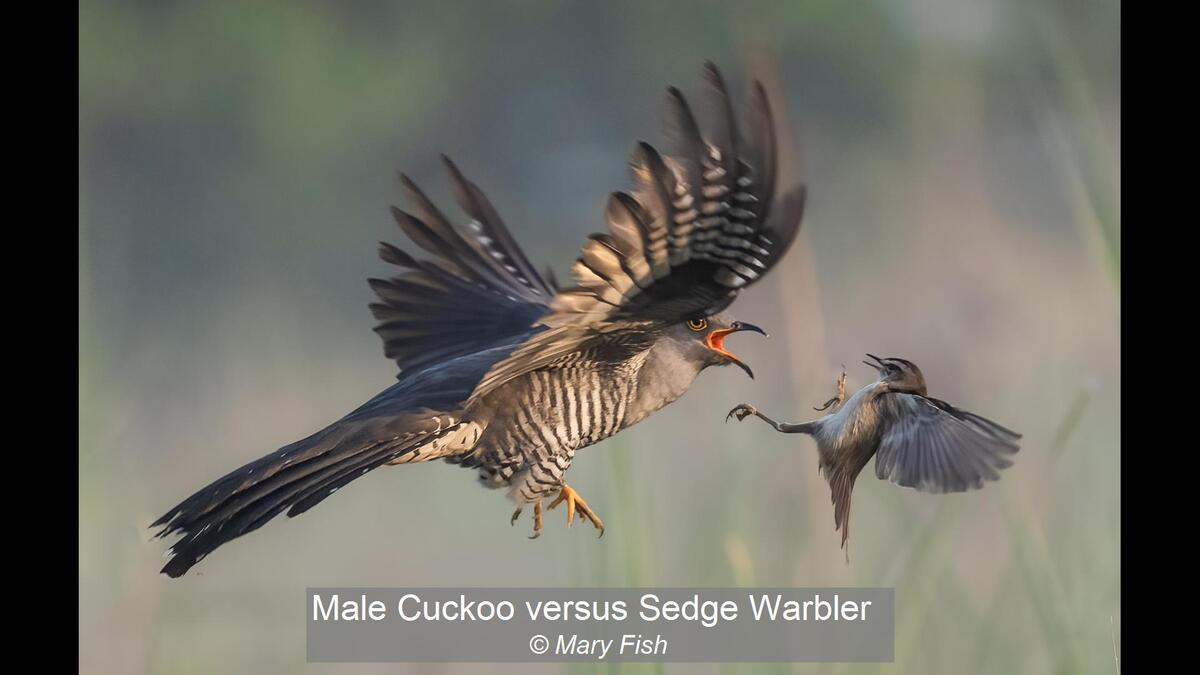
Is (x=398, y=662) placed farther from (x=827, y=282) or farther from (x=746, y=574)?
(x=827, y=282)

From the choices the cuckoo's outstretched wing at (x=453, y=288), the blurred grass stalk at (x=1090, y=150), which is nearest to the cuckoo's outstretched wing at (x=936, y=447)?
the blurred grass stalk at (x=1090, y=150)

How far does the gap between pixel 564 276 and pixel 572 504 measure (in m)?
1.90

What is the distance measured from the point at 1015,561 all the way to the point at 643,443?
89 centimetres

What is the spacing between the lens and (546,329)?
2.26 metres

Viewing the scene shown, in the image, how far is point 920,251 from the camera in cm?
397

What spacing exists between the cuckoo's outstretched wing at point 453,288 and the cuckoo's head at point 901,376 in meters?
0.82

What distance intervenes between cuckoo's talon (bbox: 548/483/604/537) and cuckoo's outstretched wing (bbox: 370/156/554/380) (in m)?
0.38

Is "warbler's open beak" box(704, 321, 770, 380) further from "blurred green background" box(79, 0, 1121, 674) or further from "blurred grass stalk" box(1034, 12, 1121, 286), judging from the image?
"blurred grass stalk" box(1034, 12, 1121, 286)

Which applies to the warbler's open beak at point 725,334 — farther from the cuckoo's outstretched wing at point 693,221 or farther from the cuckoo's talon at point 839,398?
the cuckoo's outstretched wing at point 693,221

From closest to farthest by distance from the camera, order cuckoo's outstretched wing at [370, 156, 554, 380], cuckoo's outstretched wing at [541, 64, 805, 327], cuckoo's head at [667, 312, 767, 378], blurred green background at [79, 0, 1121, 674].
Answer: cuckoo's outstretched wing at [541, 64, 805, 327], blurred green background at [79, 0, 1121, 674], cuckoo's head at [667, 312, 767, 378], cuckoo's outstretched wing at [370, 156, 554, 380]

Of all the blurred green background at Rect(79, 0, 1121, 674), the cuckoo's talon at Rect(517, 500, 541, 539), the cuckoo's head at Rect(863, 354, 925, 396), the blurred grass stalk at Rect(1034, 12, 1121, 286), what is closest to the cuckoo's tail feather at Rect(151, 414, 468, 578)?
the blurred green background at Rect(79, 0, 1121, 674)

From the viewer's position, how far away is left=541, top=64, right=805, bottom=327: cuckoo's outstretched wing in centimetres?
177

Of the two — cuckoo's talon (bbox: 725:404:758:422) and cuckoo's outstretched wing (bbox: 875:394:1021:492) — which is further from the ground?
cuckoo's talon (bbox: 725:404:758:422)

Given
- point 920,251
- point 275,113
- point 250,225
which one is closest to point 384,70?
point 275,113
